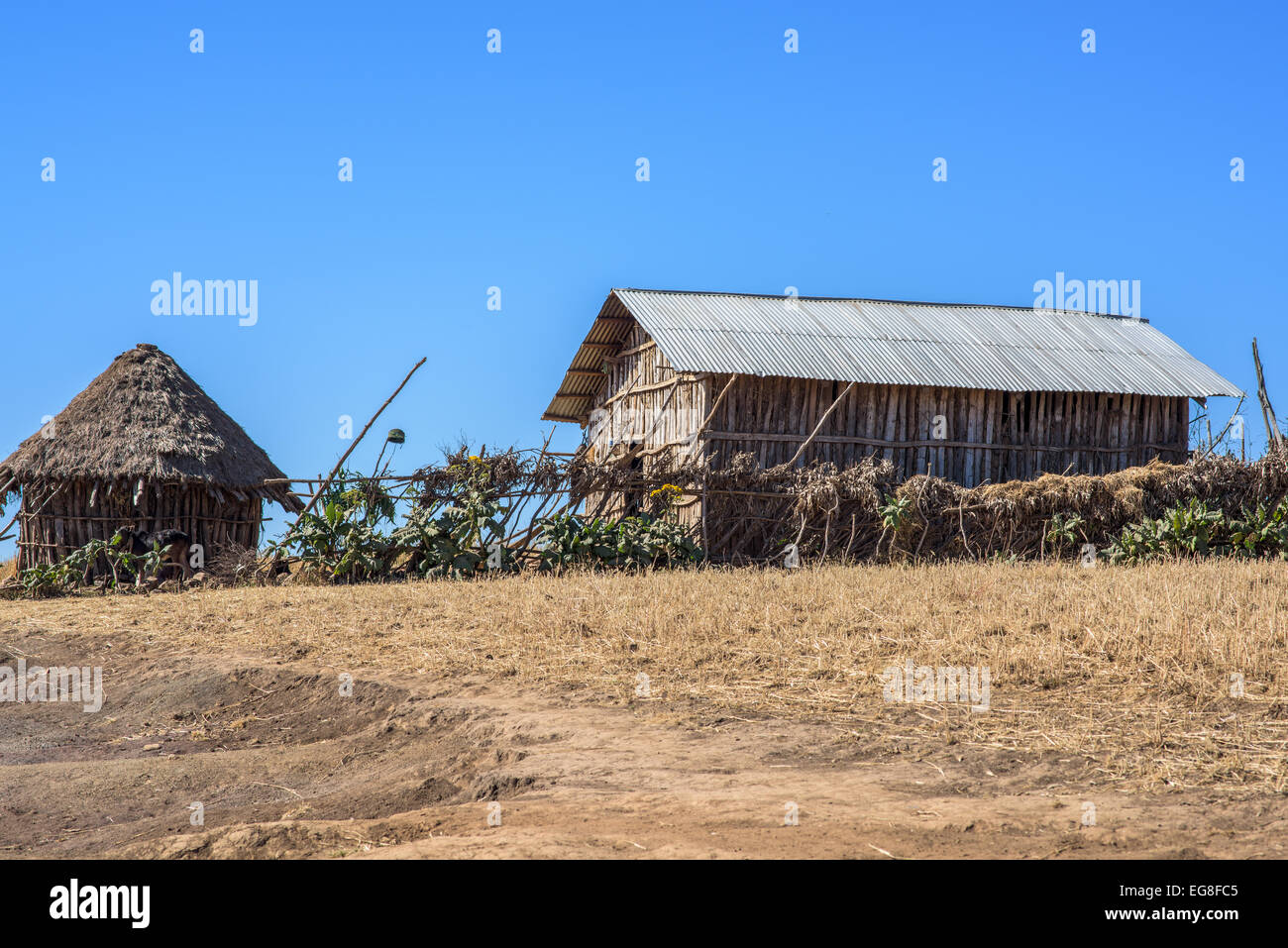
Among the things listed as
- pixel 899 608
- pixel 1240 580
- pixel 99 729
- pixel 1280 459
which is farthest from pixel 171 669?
pixel 1280 459

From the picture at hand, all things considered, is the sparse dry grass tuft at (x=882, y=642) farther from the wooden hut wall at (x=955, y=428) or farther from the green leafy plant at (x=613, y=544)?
the wooden hut wall at (x=955, y=428)

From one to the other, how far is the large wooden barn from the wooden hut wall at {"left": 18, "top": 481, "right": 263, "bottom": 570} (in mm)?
7208

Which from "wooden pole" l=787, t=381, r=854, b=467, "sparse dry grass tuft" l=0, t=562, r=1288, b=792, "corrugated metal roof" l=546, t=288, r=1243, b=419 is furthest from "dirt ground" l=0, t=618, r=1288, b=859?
"corrugated metal roof" l=546, t=288, r=1243, b=419

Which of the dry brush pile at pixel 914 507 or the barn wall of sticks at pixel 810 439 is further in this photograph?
the barn wall of sticks at pixel 810 439

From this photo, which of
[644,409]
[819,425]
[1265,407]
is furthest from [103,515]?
[1265,407]

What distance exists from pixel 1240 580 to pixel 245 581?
1342 cm

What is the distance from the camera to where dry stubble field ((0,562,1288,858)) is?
536 cm

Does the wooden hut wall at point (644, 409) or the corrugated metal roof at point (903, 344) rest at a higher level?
the corrugated metal roof at point (903, 344)

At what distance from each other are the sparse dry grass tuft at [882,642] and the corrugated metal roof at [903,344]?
600 centimetres

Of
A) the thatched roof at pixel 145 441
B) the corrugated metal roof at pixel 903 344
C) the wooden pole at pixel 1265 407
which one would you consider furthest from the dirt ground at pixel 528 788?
the wooden pole at pixel 1265 407

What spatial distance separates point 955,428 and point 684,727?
14363mm

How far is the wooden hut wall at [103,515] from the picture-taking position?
1956cm

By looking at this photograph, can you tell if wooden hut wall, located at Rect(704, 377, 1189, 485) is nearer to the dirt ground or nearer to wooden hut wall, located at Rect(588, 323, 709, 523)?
wooden hut wall, located at Rect(588, 323, 709, 523)
